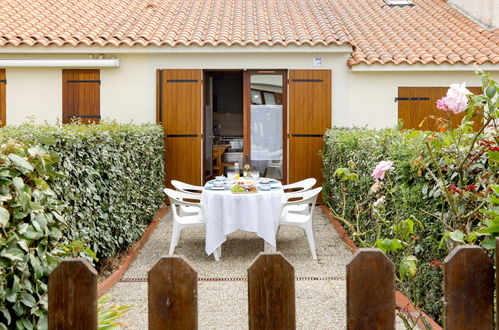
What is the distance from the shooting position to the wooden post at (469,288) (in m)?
1.48

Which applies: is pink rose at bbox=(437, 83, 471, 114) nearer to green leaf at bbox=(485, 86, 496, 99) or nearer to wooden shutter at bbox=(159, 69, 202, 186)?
green leaf at bbox=(485, 86, 496, 99)

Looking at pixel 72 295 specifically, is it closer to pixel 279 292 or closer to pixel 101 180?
pixel 279 292

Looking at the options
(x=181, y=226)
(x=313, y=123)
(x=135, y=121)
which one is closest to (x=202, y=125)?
(x=135, y=121)

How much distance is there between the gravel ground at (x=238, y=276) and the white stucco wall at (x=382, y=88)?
10.4ft

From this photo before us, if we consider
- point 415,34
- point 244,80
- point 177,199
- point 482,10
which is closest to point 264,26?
point 244,80

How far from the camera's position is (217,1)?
14469 mm

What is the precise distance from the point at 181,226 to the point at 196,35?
537cm

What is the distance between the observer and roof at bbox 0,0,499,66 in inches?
409

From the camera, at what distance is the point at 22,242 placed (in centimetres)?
204

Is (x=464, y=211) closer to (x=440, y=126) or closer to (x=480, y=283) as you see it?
(x=440, y=126)

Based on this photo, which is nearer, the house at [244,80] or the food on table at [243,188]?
the food on table at [243,188]

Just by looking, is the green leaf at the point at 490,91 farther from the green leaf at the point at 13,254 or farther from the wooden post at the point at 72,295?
the green leaf at the point at 13,254

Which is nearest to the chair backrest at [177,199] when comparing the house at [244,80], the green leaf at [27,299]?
the house at [244,80]

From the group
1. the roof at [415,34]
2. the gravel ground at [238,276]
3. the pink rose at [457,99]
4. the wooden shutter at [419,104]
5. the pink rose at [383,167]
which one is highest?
the roof at [415,34]
